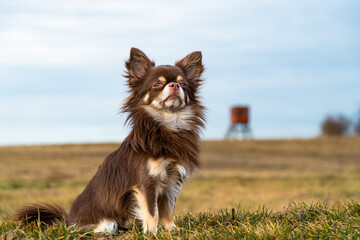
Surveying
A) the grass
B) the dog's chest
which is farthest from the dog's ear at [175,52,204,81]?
the grass

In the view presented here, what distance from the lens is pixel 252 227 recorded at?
444cm

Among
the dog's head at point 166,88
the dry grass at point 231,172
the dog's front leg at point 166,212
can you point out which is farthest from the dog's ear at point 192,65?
the dry grass at point 231,172

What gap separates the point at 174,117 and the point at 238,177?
1428 cm

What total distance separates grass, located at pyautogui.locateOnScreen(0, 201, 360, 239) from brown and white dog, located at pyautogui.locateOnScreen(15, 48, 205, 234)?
21cm

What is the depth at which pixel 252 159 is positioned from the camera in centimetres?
2523

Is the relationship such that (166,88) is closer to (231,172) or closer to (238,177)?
(238,177)

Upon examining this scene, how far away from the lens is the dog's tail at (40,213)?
513cm

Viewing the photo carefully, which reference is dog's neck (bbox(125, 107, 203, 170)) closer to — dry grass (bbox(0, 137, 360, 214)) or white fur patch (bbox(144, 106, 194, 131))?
white fur patch (bbox(144, 106, 194, 131))

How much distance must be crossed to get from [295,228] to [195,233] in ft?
3.57

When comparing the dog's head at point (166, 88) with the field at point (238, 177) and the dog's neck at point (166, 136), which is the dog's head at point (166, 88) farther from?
the field at point (238, 177)

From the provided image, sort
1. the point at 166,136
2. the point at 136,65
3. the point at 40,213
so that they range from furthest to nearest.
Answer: the point at 40,213 → the point at 136,65 → the point at 166,136

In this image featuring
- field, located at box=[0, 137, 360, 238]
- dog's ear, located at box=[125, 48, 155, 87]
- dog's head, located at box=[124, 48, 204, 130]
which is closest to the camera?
dog's head, located at box=[124, 48, 204, 130]

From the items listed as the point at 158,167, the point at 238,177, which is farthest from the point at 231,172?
the point at 158,167

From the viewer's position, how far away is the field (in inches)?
218
